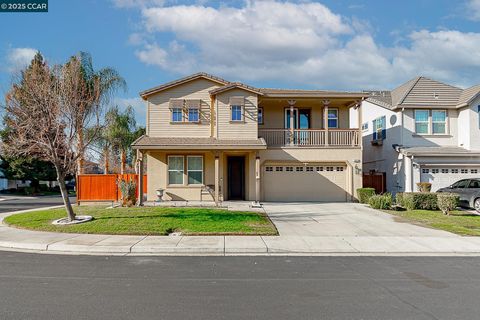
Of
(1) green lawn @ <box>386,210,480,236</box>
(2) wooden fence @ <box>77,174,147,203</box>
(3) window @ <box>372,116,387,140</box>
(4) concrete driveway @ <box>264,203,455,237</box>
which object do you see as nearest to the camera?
(4) concrete driveway @ <box>264,203,455,237</box>

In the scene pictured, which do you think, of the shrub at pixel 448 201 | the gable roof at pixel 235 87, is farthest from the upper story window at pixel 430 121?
the gable roof at pixel 235 87

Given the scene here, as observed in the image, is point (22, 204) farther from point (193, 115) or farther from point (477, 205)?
point (477, 205)

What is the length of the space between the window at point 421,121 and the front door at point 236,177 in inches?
449

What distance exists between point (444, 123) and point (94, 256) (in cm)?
2253

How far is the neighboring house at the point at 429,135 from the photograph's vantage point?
22.1m

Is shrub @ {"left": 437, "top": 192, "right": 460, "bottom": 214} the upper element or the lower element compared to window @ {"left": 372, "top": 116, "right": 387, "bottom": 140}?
lower

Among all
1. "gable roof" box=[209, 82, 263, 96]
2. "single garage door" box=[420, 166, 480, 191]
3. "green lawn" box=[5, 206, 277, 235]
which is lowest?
"green lawn" box=[5, 206, 277, 235]

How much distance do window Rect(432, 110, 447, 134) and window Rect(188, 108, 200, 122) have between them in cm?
1499

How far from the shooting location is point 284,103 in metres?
23.1

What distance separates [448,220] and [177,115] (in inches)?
581

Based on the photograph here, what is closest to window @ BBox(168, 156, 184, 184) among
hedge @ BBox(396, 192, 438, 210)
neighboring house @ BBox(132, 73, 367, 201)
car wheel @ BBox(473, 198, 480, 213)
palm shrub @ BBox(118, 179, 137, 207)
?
neighboring house @ BBox(132, 73, 367, 201)

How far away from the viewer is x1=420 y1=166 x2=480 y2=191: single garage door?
22.2 meters

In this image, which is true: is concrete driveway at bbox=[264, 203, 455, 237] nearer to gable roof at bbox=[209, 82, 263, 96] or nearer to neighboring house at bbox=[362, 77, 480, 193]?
neighboring house at bbox=[362, 77, 480, 193]

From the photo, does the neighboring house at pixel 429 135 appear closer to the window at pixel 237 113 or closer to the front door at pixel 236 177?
the front door at pixel 236 177
